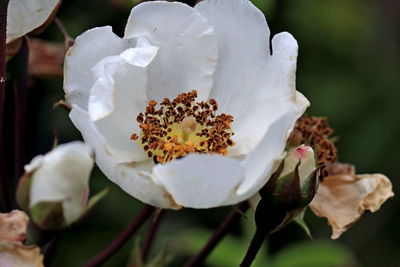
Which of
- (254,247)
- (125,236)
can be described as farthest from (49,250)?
(254,247)

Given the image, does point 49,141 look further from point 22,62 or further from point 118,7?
point 22,62

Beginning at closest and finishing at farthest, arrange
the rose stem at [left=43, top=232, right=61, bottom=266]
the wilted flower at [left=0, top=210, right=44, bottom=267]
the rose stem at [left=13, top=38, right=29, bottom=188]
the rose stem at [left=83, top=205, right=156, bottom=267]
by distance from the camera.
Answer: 1. the wilted flower at [left=0, top=210, right=44, bottom=267]
2. the rose stem at [left=43, top=232, right=61, bottom=266]
3. the rose stem at [left=83, top=205, right=156, bottom=267]
4. the rose stem at [left=13, top=38, right=29, bottom=188]

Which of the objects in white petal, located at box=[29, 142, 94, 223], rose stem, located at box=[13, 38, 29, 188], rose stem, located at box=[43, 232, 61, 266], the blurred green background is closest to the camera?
white petal, located at box=[29, 142, 94, 223]

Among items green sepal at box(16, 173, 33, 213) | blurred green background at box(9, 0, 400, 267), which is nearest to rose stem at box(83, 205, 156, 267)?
green sepal at box(16, 173, 33, 213)

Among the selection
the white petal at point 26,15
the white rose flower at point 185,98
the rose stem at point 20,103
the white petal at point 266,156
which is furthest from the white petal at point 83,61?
the white petal at point 266,156

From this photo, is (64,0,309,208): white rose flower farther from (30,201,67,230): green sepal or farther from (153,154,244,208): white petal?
(30,201,67,230): green sepal

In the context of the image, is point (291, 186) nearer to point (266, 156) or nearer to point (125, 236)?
point (266, 156)
